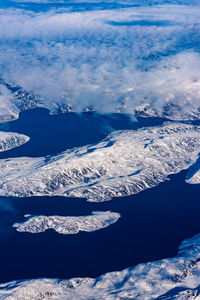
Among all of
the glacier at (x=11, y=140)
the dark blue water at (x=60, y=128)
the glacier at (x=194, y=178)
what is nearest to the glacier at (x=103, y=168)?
the glacier at (x=194, y=178)

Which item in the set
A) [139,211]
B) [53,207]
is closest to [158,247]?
[139,211]

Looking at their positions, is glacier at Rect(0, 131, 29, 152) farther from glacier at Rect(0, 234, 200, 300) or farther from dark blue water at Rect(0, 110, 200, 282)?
glacier at Rect(0, 234, 200, 300)

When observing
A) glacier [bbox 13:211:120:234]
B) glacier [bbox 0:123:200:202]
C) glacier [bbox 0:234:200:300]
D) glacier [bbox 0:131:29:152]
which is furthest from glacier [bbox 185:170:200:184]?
glacier [bbox 0:131:29:152]

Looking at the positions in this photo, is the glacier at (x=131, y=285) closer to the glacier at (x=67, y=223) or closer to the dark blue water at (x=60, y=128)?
the glacier at (x=67, y=223)

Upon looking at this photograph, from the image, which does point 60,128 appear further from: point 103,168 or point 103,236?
point 103,236

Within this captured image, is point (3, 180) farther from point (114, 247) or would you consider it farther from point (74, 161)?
point (114, 247)

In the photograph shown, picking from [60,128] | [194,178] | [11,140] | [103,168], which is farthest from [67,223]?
[60,128]
